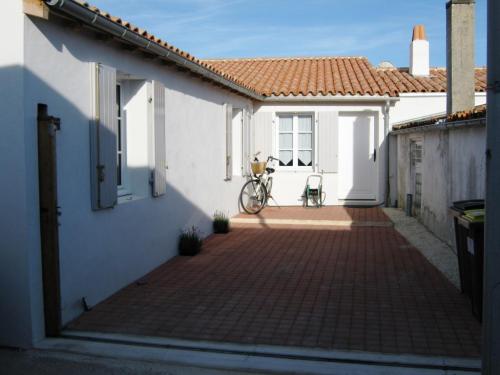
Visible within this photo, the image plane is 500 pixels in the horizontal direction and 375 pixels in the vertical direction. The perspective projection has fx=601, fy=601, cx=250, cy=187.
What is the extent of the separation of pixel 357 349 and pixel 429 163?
278 inches

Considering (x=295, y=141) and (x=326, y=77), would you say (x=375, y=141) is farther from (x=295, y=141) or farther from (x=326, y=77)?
(x=326, y=77)

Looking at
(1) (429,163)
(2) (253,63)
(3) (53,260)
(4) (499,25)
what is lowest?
(3) (53,260)

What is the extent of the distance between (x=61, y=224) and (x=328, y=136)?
10.8 meters

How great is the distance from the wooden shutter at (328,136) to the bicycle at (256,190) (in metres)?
1.54

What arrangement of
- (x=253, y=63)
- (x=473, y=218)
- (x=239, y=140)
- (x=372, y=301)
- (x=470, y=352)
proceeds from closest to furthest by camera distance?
(x=470, y=352)
(x=473, y=218)
(x=372, y=301)
(x=239, y=140)
(x=253, y=63)

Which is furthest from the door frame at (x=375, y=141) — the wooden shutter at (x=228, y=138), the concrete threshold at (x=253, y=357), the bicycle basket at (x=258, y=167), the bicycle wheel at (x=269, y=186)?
the concrete threshold at (x=253, y=357)

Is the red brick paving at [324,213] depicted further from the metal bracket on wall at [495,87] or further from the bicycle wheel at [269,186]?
the metal bracket on wall at [495,87]

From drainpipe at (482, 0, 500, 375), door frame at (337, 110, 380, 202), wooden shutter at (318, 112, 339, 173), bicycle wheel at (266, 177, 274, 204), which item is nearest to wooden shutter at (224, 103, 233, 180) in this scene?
bicycle wheel at (266, 177, 274, 204)

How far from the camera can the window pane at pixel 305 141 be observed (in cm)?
1606

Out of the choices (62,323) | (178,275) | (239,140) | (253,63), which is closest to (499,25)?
(62,323)

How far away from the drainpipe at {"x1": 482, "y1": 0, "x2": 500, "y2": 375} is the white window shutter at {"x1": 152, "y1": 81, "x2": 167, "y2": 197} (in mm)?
5285

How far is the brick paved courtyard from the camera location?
215 inches

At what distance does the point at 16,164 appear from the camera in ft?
16.8

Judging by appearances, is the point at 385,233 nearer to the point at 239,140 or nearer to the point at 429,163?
the point at 429,163
